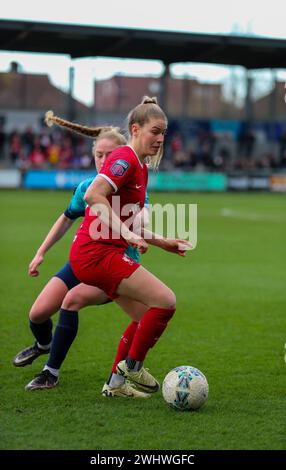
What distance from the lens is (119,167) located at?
5.26m

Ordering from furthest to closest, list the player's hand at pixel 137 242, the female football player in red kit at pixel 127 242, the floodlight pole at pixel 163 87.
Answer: the floodlight pole at pixel 163 87, the female football player in red kit at pixel 127 242, the player's hand at pixel 137 242

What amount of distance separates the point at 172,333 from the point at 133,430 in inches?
129

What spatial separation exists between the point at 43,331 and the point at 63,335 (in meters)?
0.56

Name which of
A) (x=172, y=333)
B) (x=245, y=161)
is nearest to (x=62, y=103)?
(x=245, y=161)

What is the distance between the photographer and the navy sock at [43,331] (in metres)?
6.31

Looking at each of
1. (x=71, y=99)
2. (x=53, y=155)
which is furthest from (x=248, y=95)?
(x=53, y=155)

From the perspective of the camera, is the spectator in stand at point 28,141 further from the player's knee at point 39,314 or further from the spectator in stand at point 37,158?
the player's knee at point 39,314

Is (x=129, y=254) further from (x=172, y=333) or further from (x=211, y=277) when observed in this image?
(x=211, y=277)

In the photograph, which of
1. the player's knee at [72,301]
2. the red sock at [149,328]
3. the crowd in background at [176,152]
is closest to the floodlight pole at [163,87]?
the crowd in background at [176,152]

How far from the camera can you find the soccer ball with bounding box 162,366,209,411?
5355mm

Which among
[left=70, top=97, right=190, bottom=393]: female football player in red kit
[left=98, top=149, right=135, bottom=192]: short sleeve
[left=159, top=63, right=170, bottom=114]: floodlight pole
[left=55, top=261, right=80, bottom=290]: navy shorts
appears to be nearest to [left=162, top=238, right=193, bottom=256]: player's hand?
[left=70, top=97, right=190, bottom=393]: female football player in red kit

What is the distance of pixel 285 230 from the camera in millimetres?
19891

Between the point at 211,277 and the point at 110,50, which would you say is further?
the point at 110,50

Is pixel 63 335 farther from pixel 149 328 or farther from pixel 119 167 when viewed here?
pixel 119 167
